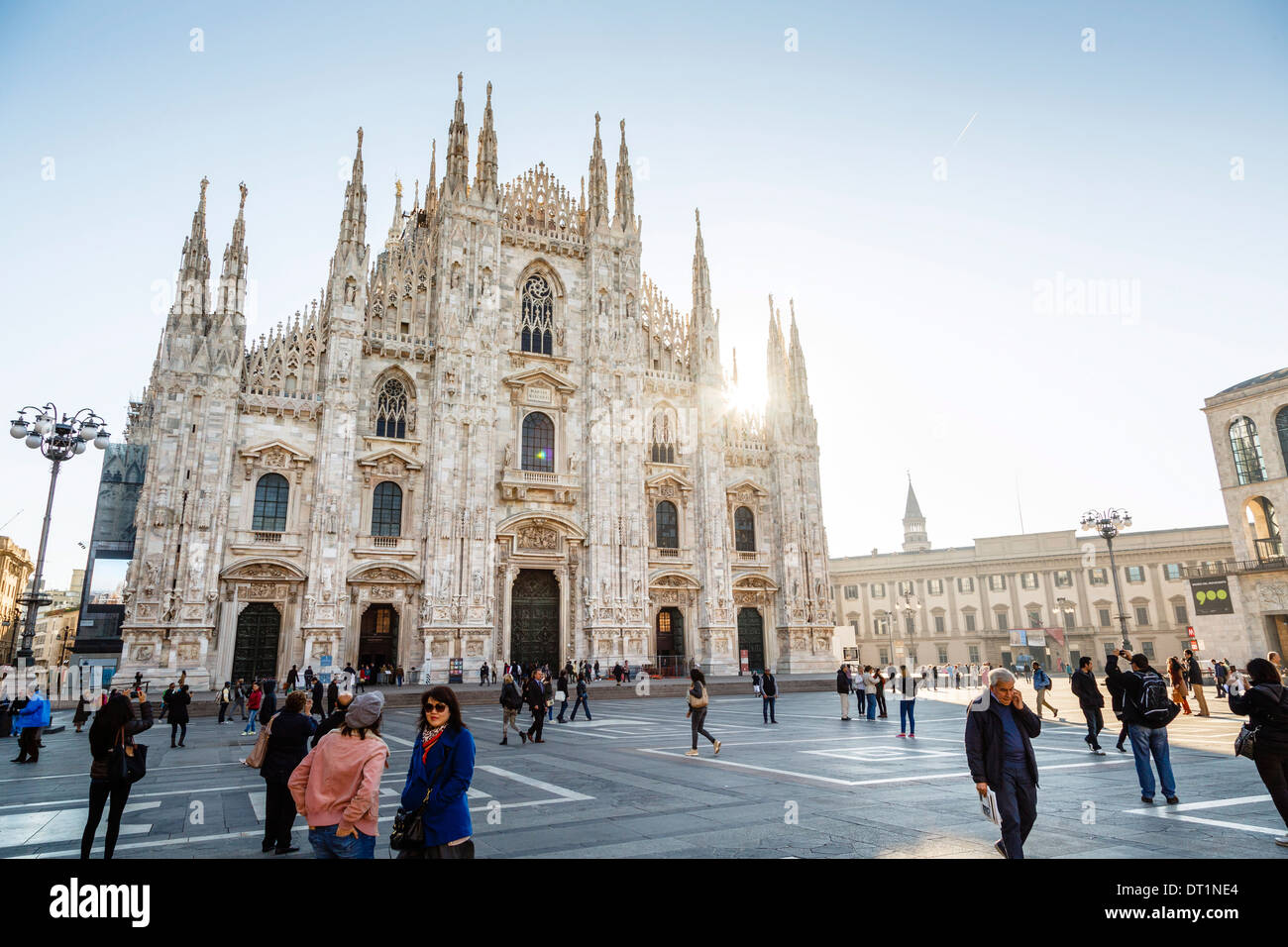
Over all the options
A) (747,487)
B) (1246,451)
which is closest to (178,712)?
(747,487)

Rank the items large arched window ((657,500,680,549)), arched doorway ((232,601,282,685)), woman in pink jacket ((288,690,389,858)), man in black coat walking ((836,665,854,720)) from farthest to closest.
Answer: large arched window ((657,500,680,549)), arched doorway ((232,601,282,685)), man in black coat walking ((836,665,854,720)), woman in pink jacket ((288,690,389,858))

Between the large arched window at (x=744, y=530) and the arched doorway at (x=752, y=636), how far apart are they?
10.8 feet

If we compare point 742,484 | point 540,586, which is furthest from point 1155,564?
point 540,586

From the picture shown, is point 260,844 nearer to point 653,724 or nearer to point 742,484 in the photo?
point 653,724

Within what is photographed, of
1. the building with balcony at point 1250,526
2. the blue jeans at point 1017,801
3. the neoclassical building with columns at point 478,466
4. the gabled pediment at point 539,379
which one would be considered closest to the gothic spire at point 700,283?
the neoclassical building with columns at point 478,466

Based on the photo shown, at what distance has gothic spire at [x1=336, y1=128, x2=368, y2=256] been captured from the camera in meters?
32.7

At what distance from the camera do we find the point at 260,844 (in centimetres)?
705

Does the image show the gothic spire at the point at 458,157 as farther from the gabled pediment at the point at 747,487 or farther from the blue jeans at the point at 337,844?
the blue jeans at the point at 337,844

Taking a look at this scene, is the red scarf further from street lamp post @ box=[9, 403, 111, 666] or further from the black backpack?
street lamp post @ box=[9, 403, 111, 666]

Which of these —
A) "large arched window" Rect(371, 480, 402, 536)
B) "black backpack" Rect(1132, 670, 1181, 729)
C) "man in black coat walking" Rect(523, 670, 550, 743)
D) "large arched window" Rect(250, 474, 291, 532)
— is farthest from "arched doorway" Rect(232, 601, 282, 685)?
"black backpack" Rect(1132, 670, 1181, 729)

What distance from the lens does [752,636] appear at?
126ft

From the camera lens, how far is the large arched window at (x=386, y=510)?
3175 centimetres

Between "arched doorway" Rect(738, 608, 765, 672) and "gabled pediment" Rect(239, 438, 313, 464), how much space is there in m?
21.9

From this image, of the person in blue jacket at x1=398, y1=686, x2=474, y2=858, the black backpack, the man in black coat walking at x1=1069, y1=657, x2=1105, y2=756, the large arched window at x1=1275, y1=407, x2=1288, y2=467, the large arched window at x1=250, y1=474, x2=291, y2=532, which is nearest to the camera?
the person in blue jacket at x1=398, y1=686, x2=474, y2=858
